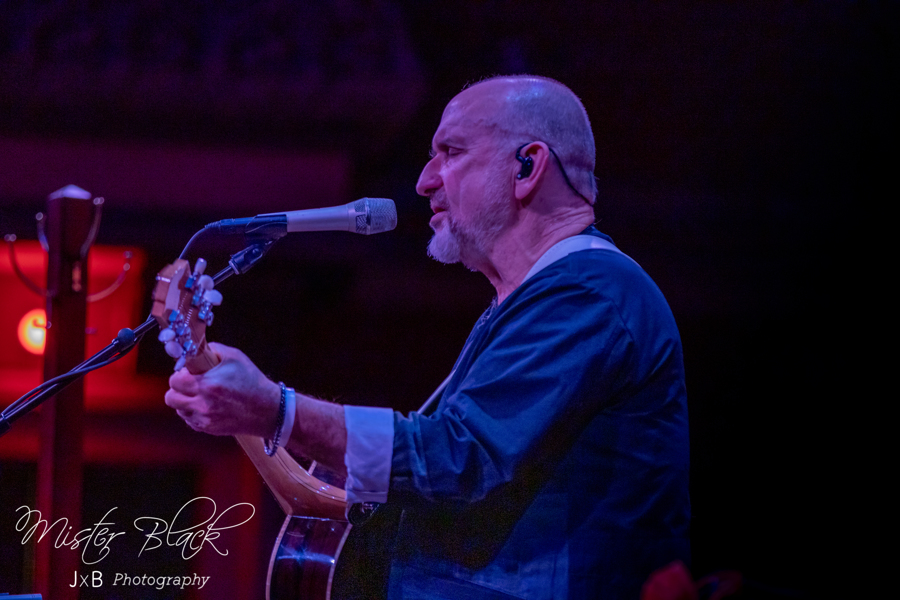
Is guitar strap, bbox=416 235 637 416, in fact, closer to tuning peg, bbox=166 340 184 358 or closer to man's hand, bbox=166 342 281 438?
man's hand, bbox=166 342 281 438

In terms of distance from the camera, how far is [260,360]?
15.1ft

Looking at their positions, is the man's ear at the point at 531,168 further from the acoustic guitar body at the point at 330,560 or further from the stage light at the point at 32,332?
the stage light at the point at 32,332

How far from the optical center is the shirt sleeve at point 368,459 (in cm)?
133

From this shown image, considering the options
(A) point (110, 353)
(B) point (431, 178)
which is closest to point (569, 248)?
(B) point (431, 178)

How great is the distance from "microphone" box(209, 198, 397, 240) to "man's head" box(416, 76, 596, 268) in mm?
256

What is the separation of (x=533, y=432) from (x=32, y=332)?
166 inches

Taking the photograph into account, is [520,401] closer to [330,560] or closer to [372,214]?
[372,214]

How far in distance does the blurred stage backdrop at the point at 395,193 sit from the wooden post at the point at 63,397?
1.26 m

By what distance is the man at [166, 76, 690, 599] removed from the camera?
1334 millimetres

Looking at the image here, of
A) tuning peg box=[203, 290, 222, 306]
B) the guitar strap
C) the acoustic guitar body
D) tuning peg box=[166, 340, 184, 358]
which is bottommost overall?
the acoustic guitar body

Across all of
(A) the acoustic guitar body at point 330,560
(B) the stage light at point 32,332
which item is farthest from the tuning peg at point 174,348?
(B) the stage light at point 32,332

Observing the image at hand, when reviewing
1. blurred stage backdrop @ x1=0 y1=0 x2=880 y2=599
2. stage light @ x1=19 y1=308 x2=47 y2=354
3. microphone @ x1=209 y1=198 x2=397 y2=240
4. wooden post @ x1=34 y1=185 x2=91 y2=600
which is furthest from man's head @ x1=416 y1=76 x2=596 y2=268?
stage light @ x1=19 y1=308 x2=47 y2=354

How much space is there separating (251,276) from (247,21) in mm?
1387

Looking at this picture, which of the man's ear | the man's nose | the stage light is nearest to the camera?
the man's ear
